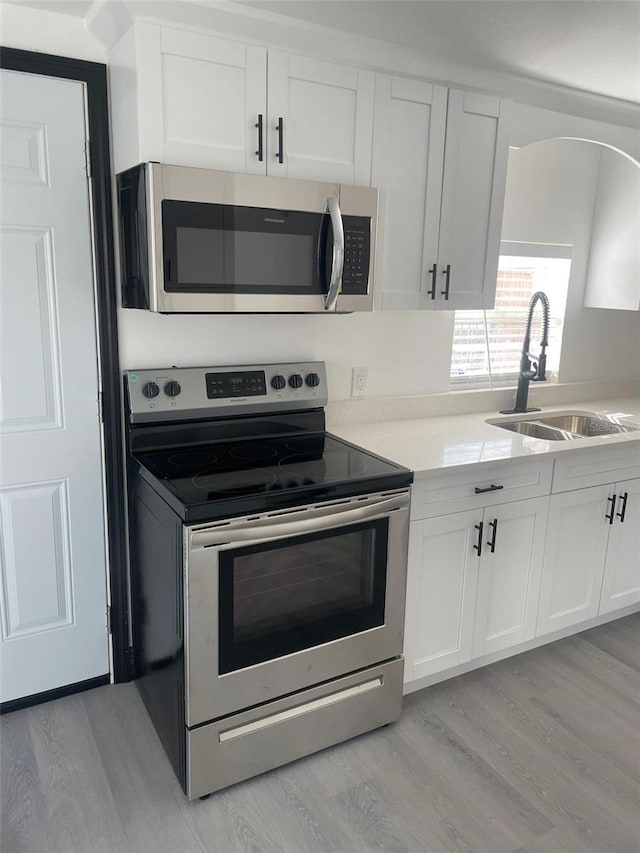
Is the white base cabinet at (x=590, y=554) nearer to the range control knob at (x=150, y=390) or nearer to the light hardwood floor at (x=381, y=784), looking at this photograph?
the light hardwood floor at (x=381, y=784)

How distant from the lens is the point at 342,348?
2652 millimetres

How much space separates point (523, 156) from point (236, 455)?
1986 millimetres

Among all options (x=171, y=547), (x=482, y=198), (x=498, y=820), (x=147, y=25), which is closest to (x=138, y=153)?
(x=147, y=25)

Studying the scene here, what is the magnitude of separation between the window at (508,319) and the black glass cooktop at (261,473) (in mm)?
1010

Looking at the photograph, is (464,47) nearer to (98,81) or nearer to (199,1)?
(199,1)

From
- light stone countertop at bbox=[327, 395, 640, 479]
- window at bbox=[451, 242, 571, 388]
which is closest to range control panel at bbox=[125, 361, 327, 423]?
light stone countertop at bbox=[327, 395, 640, 479]

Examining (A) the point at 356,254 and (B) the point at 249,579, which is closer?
(B) the point at 249,579

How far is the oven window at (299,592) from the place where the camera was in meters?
1.85

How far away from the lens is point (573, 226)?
325 centimetres

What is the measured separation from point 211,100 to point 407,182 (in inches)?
30.1

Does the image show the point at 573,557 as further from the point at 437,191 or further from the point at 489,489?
the point at 437,191

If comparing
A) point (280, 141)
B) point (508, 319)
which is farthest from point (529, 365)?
point (280, 141)

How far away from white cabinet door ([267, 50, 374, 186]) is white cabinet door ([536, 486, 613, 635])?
4.86 feet

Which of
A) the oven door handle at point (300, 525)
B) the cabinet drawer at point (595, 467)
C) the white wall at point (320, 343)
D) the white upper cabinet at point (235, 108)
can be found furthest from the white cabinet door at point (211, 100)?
the cabinet drawer at point (595, 467)
